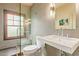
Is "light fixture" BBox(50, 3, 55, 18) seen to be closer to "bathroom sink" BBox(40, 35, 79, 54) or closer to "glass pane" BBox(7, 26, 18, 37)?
"bathroom sink" BBox(40, 35, 79, 54)

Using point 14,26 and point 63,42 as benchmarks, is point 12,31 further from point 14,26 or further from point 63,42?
point 63,42

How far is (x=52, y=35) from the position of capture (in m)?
2.16

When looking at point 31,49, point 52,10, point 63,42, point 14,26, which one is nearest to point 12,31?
point 14,26

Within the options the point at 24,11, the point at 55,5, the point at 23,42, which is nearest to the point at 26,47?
the point at 23,42

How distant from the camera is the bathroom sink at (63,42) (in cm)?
204

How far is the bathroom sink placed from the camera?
2.04 metres

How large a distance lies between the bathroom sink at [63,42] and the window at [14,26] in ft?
1.51

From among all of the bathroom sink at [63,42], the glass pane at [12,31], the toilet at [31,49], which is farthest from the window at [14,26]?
the bathroom sink at [63,42]

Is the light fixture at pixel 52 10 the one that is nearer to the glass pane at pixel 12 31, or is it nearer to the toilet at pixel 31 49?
the toilet at pixel 31 49

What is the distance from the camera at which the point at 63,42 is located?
82.4 inches

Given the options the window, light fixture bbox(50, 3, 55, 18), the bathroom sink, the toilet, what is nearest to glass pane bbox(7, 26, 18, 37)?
the window

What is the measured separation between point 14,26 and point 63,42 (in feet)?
3.04

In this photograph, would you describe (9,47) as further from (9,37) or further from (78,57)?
(78,57)

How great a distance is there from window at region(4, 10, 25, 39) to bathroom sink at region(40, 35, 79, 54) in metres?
0.46
